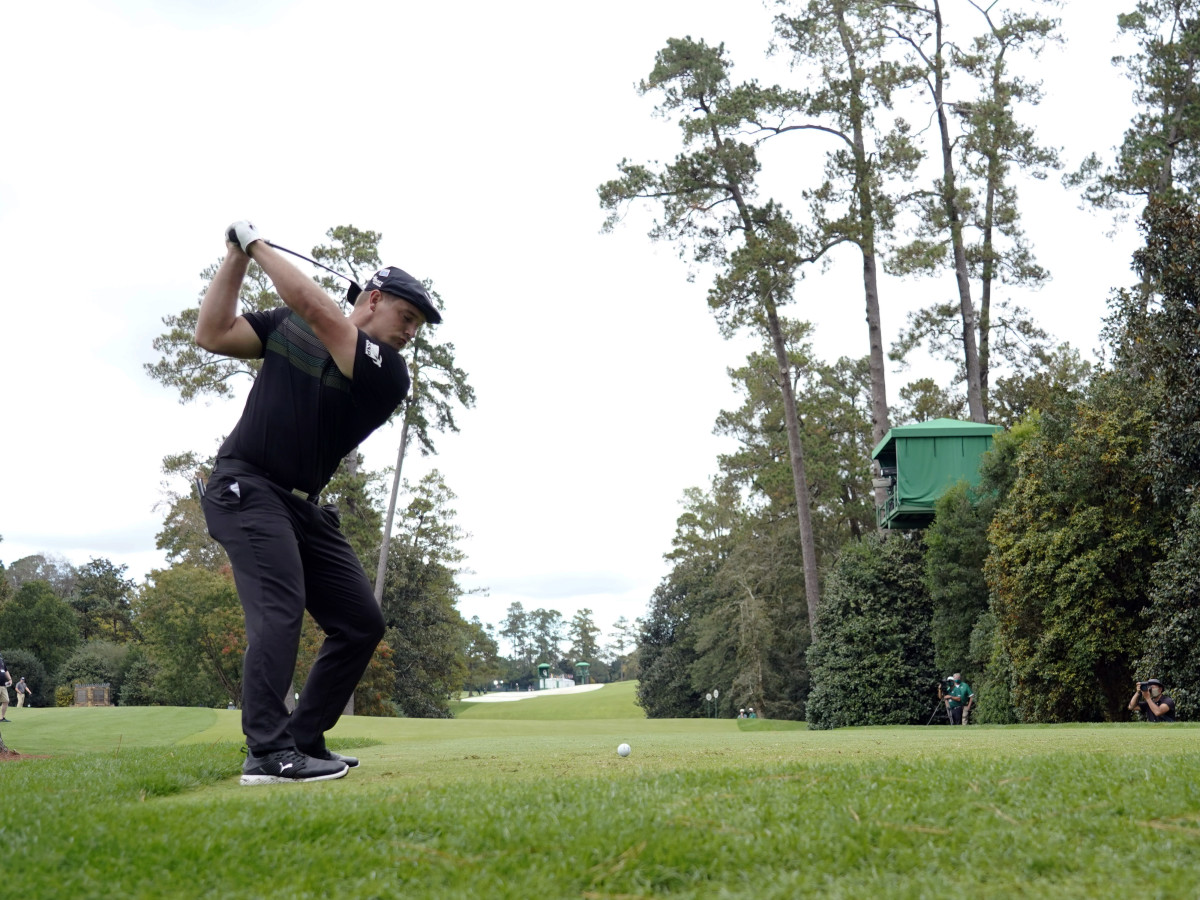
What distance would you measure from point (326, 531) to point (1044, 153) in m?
31.6

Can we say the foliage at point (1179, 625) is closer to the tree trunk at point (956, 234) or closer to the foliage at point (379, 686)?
the tree trunk at point (956, 234)

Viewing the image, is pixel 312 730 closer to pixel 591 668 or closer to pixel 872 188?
pixel 872 188

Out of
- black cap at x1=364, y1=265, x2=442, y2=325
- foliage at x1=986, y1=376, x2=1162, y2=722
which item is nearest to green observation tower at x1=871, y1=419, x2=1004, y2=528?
foliage at x1=986, y1=376, x2=1162, y2=722

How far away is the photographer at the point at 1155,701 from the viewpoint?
1515 centimetres

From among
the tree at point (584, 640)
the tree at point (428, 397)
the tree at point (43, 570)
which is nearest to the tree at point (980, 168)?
the tree at point (428, 397)

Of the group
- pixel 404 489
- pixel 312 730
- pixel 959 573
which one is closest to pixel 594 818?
pixel 312 730

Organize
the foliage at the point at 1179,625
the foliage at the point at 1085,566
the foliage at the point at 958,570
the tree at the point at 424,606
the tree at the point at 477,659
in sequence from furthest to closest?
the tree at the point at 477,659, the tree at the point at 424,606, the foliage at the point at 958,570, the foliage at the point at 1085,566, the foliage at the point at 1179,625

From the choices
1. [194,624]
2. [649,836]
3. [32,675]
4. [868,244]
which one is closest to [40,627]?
[32,675]

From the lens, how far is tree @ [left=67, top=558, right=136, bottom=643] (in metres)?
65.1

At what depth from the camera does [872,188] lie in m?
29.7

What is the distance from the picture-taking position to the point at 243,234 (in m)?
4.28

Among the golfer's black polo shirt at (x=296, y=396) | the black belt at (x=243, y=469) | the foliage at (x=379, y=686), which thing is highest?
the golfer's black polo shirt at (x=296, y=396)

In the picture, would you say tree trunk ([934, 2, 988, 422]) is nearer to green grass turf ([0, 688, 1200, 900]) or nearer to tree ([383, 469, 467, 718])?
tree ([383, 469, 467, 718])

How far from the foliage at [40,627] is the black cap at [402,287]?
197 feet
